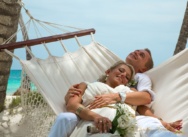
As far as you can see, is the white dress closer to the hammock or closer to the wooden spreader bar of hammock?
the hammock

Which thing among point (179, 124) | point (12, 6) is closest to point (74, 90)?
point (179, 124)

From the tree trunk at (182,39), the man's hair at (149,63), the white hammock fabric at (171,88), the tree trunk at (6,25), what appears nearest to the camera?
the white hammock fabric at (171,88)

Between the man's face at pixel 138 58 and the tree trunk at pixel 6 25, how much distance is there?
1.66 m

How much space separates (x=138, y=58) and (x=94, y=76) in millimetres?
402

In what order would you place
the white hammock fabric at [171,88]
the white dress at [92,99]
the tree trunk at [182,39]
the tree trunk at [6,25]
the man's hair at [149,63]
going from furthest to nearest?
1. the tree trunk at [182,39]
2. the tree trunk at [6,25]
3. the man's hair at [149,63]
4. the white hammock fabric at [171,88]
5. the white dress at [92,99]

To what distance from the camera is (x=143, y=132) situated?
208 centimetres

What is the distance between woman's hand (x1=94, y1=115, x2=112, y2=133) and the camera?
1953 millimetres

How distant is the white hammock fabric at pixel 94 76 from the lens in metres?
2.46

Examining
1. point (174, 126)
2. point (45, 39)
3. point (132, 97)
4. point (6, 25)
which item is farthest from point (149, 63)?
point (6, 25)

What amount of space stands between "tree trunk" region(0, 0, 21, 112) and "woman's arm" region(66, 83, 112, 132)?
1.76m

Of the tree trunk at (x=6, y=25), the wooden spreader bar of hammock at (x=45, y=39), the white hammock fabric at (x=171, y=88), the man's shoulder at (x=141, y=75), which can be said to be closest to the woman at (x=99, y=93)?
the man's shoulder at (x=141, y=75)

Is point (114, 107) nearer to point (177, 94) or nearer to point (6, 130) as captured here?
point (177, 94)

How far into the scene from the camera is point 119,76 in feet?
8.19

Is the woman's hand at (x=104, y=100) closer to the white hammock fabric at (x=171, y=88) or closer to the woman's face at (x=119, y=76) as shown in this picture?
the woman's face at (x=119, y=76)
